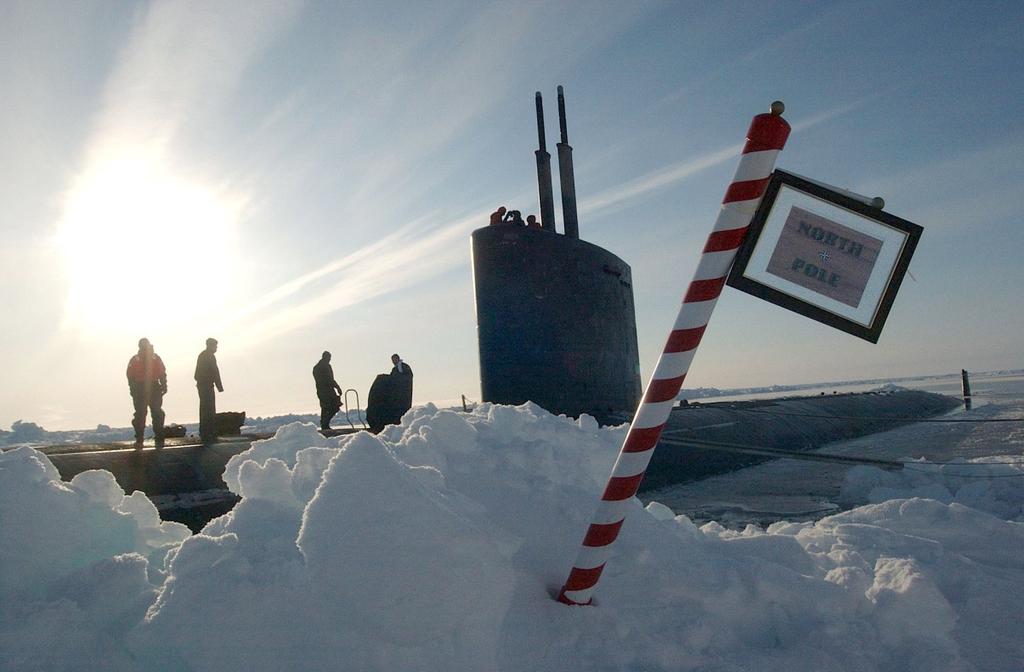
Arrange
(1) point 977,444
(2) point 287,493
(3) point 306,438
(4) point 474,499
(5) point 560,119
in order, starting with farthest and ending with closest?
(1) point 977,444, (5) point 560,119, (3) point 306,438, (4) point 474,499, (2) point 287,493

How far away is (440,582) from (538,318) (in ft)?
24.5

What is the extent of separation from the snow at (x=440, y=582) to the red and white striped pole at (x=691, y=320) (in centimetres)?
38

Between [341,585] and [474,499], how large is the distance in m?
0.94

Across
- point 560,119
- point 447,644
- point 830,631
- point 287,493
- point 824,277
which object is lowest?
point 830,631

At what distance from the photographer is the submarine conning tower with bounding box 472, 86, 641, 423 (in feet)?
30.7

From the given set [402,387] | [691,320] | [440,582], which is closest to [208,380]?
[402,387]

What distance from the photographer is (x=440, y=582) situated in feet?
6.59

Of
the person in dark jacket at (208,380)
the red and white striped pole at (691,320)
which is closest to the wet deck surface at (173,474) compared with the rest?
the person in dark jacket at (208,380)

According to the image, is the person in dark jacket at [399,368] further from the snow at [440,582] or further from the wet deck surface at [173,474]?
the snow at [440,582]

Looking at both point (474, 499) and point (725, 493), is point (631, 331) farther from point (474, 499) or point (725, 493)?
point (474, 499)

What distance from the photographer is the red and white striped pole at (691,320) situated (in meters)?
2.11

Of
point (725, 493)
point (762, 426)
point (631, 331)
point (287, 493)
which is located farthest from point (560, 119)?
point (287, 493)

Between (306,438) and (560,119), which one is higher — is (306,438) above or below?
below

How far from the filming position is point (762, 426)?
17234mm
